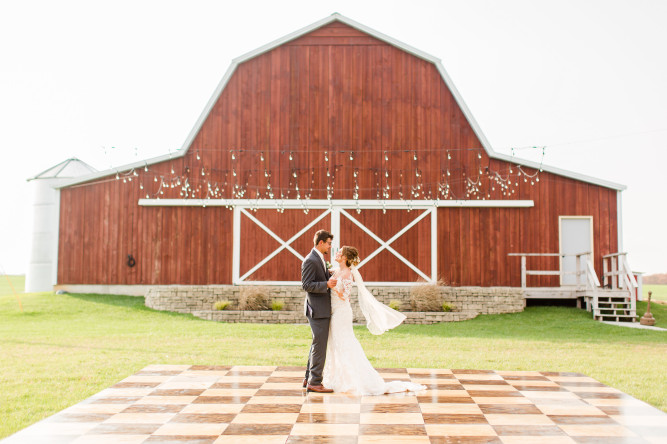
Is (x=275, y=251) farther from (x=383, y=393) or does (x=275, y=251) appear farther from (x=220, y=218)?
(x=383, y=393)

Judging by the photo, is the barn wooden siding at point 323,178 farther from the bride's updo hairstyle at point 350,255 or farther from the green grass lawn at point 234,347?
the bride's updo hairstyle at point 350,255

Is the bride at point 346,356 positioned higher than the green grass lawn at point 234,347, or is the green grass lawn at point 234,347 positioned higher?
the bride at point 346,356


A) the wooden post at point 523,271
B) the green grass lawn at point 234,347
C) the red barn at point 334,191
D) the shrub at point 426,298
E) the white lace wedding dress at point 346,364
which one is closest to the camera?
the white lace wedding dress at point 346,364

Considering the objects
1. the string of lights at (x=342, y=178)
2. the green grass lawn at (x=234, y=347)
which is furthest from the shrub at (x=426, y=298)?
the string of lights at (x=342, y=178)

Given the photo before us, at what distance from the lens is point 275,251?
58.2ft

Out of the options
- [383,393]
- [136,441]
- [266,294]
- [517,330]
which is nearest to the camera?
[136,441]

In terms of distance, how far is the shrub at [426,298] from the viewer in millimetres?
15914

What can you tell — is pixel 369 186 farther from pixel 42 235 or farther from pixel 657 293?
pixel 657 293

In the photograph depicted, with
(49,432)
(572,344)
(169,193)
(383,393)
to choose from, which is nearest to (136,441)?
(49,432)

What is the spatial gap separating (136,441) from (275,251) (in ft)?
42.7

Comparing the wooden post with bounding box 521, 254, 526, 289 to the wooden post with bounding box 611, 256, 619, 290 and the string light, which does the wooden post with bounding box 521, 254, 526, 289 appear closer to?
the string light

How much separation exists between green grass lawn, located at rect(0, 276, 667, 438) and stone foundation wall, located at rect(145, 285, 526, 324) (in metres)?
0.43

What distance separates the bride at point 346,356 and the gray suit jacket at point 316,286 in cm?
12

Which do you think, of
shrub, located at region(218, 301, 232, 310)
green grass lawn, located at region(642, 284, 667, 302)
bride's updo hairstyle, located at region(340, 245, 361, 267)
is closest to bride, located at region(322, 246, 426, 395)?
bride's updo hairstyle, located at region(340, 245, 361, 267)
